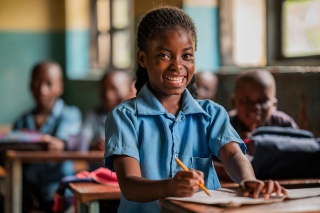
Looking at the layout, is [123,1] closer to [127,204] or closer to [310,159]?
[310,159]

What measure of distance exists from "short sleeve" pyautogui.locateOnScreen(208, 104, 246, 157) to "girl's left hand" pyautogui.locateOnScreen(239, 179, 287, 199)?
1.06 feet

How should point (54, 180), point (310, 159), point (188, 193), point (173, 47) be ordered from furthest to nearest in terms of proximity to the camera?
point (54, 180), point (310, 159), point (173, 47), point (188, 193)

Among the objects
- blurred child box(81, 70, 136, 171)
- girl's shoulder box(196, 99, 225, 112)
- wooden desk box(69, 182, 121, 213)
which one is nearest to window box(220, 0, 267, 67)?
blurred child box(81, 70, 136, 171)

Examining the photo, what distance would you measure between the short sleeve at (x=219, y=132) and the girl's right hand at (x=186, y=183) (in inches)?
16.4

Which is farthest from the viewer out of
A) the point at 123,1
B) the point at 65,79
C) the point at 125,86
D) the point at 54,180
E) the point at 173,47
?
the point at 65,79

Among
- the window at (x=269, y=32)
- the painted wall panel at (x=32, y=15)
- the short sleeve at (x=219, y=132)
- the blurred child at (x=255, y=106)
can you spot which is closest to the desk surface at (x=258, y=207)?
the short sleeve at (x=219, y=132)

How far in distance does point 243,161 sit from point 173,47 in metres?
0.38

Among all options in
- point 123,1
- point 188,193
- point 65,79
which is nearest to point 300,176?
point 188,193

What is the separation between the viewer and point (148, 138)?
229 centimetres

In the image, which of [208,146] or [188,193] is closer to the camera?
[188,193]

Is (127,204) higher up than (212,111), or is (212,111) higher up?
(212,111)

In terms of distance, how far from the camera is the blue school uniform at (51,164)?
195 inches

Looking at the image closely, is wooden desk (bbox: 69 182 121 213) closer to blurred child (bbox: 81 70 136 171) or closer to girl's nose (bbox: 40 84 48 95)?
blurred child (bbox: 81 70 136 171)

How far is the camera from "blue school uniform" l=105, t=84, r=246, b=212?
7.46 ft
